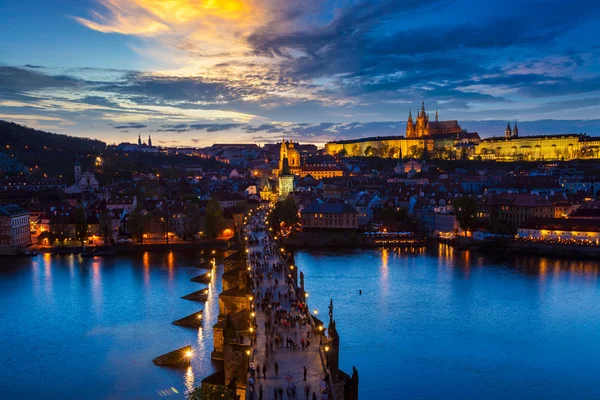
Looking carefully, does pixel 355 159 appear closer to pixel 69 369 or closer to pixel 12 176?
pixel 12 176

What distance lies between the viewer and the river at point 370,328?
1313 cm

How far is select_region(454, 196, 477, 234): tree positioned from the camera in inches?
1407

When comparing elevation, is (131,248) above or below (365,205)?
below

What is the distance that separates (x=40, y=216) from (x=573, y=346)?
31.2 m

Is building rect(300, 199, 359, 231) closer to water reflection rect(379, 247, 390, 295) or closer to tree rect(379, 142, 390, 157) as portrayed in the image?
water reflection rect(379, 247, 390, 295)

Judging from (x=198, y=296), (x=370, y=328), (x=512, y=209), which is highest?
(x=512, y=209)

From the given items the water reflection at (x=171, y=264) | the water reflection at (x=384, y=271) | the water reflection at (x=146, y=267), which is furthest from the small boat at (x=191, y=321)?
the water reflection at (x=384, y=271)

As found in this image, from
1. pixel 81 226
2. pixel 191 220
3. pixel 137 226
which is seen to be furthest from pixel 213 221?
pixel 81 226

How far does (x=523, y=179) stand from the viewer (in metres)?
49.8

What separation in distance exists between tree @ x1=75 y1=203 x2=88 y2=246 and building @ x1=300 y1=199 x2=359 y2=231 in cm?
1344

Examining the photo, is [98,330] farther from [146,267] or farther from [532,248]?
[532,248]

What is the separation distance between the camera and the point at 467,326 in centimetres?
1736

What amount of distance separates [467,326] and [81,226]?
77.4 ft

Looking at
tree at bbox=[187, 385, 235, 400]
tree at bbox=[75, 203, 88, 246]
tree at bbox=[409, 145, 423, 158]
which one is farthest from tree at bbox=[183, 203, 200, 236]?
tree at bbox=[409, 145, 423, 158]
